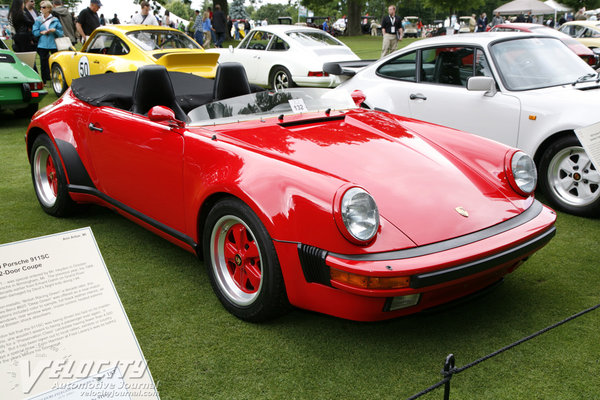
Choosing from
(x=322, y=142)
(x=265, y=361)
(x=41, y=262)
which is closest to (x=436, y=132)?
(x=322, y=142)

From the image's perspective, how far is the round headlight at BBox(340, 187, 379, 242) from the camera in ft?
7.88

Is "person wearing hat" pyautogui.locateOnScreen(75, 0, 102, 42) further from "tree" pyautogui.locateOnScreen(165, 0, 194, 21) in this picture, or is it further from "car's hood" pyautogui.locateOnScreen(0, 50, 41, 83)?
"tree" pyautogui.locateOnScreen(165, 0, 194, 21)

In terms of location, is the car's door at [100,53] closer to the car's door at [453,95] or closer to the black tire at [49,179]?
the black tire at [49,179]

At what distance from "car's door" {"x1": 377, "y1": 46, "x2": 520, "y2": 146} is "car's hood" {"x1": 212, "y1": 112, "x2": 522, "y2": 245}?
77.0 inches

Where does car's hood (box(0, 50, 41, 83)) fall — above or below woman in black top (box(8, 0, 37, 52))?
below

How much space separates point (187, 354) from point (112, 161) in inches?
66.7

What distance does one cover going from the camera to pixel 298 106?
12.0 ft

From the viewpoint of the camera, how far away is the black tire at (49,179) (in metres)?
4.25

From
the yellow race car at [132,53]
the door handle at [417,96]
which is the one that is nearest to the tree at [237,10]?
the yellow race car at [132,53]

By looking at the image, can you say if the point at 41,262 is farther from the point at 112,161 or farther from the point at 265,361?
the point at 112,161

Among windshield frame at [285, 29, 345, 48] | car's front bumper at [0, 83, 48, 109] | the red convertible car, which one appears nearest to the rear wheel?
car's front bumper at [0, 83, 48, 109]

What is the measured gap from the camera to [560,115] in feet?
15.1

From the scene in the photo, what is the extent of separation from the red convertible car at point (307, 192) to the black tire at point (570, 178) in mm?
1586

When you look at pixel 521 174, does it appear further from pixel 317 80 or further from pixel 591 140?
pixel 317 80
